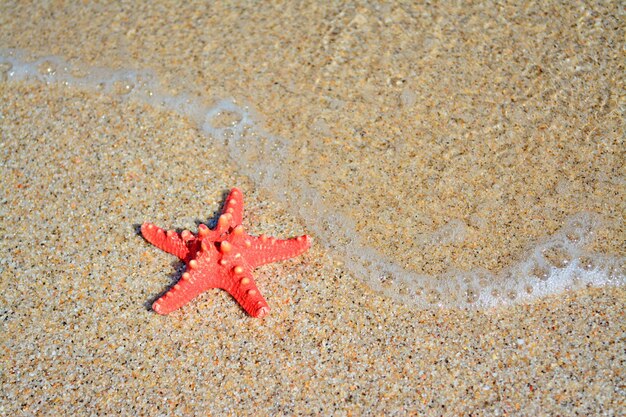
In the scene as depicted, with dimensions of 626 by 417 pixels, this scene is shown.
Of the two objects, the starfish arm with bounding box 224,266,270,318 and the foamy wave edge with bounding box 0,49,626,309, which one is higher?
the foamy wave edge with bounding box 0,49,626,309

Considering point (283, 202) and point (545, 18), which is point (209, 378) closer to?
point (283, 202)

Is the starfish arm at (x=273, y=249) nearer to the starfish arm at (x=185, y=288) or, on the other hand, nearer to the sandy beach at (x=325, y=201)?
the sandy beach at (x=325, y=201)

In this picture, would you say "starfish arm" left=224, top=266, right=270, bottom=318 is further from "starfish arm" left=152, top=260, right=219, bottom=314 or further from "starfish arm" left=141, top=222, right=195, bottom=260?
"starfish arm" left=141, top=222, right=195, bottom=260

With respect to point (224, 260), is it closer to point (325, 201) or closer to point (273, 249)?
point (273, 249)

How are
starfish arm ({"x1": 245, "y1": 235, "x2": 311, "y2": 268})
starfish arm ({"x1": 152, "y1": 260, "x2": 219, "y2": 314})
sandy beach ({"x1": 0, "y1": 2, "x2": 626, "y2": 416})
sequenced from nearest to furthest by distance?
sandy beach ({"x1": 0, "y1": 2, "x2": 626, "y2": 416}) < starfish arm ({"x1": 152, "y1": 260, "x2": 219, "y2": 314}) < starfish arm ({"x1": 245, "y1": 235, "x2": 311, "y2": 268})

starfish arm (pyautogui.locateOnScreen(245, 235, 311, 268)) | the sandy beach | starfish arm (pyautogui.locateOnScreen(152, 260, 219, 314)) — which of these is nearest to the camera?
the sandy beach

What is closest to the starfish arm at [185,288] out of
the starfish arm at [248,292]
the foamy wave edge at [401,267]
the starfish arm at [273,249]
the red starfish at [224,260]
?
the red starfish at [224,260]

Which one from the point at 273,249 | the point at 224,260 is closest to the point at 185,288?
the point at 224,260

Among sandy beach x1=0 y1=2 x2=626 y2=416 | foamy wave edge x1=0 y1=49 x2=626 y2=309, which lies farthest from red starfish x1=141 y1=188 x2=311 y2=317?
foamy wave edge x1=0 y1=49 x2=626 y2=309
